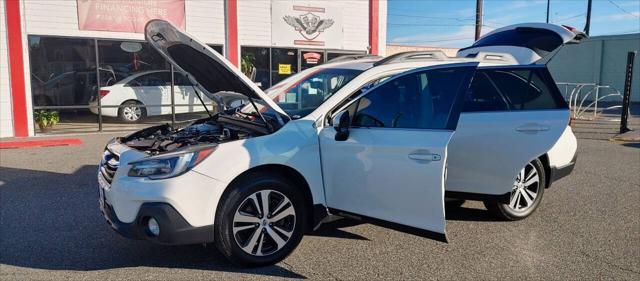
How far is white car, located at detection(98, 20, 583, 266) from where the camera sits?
3766 mm

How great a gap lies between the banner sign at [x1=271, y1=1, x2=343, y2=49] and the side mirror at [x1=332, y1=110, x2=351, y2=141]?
11.3 m

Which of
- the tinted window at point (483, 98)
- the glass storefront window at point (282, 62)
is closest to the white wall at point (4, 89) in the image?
the glass storefront window at point (282, 62)

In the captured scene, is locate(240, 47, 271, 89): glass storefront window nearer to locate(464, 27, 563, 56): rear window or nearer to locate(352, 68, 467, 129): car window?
locate(464, 27, 563, 56): rear window

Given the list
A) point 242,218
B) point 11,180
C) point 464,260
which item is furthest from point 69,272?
point 11,180

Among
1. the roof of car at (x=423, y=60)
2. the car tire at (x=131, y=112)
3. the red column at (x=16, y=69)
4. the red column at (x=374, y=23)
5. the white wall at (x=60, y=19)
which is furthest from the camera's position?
the red column at (x=374, y=23)

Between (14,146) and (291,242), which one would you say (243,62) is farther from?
(291,242)

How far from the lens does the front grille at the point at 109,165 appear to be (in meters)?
4.14

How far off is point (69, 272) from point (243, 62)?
37.0 ft

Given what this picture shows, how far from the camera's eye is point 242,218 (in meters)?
3.97

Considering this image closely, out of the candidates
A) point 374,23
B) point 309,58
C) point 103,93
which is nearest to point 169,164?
point 103,93

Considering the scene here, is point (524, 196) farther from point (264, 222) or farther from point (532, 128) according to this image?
point (264, 222)

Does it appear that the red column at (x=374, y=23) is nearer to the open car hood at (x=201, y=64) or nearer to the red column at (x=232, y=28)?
the red column at (x=232, y=28)

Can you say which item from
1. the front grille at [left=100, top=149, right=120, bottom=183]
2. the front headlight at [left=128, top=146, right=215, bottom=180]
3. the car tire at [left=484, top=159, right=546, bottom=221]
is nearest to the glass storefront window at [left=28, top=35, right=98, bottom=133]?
the front grille at [left=100, top=149, right=120, bottom=183]

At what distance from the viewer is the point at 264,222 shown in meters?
4.07
